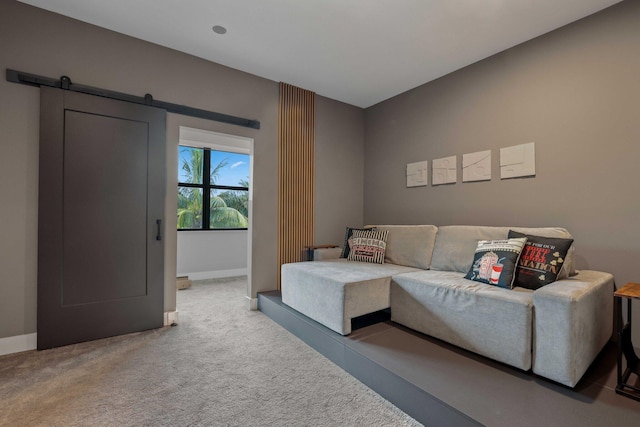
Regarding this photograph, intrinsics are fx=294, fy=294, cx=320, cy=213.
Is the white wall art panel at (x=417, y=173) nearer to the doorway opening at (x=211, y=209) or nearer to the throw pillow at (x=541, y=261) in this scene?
the throw pillow at (x=541, y=261)

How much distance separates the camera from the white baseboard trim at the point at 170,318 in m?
2.94

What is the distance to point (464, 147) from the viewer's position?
3.28m

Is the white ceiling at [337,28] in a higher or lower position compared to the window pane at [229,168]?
higher

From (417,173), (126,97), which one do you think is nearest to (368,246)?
(417,173)

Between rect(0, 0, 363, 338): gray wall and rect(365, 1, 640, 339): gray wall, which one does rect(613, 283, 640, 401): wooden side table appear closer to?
rect(365, 1, 640, 339): gray wall

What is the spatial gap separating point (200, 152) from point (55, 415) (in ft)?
14.8

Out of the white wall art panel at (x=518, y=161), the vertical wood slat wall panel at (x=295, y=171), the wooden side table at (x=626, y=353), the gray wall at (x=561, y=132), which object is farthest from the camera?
the vertical wood slat wall panel at (x=295, y=171)

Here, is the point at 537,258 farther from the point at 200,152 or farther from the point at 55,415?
the point at 200,152

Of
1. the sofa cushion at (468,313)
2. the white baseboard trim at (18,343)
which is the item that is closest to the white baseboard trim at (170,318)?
the white baseboard trim at (18,343)

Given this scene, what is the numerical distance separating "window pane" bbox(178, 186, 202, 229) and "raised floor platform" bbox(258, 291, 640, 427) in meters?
3.91

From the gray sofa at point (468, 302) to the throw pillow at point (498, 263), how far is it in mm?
86

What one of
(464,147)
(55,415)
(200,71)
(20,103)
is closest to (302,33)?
(200,71)

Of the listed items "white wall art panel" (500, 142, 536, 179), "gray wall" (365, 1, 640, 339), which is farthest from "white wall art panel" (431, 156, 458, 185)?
"white wall art panel" (500, 142, 536, 179)

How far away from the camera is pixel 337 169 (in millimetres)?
4297
